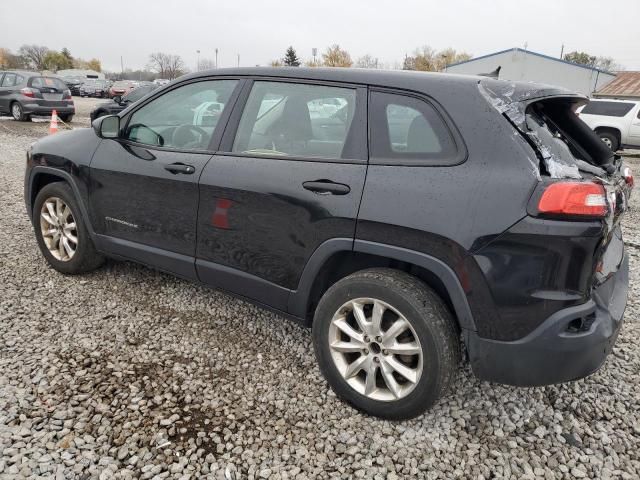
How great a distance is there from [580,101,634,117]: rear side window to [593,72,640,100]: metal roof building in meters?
24.6

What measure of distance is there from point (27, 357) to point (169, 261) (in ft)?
3.15

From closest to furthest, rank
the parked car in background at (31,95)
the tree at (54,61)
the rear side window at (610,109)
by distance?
1. the rear side window at (610,109)
2. the parked car in background at (31,95)
3. the tree at (54,61)

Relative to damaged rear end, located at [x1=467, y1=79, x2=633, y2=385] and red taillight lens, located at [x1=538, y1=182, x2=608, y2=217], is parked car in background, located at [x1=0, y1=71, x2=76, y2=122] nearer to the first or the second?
damaged rear end, located at [x1=467, y1=79, x2=633, y2=385]

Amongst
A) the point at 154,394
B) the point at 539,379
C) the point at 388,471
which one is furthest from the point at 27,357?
the point at 539,379

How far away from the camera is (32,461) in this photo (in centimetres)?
198

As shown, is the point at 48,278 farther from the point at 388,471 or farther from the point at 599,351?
the point at 599,351

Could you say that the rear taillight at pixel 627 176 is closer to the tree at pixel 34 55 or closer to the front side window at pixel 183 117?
the front side window at pixel 183 117

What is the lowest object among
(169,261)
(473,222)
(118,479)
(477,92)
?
(118,479)

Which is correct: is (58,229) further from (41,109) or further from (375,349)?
(41,109)

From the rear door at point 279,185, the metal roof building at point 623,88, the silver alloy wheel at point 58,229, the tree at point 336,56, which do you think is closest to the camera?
the rear door at point 279,185

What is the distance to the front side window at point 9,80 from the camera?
1529 centimetres

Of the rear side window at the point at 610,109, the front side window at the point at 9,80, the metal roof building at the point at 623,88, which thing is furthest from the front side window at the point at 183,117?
the metal roof building at the point at 623,88

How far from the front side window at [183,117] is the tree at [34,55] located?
10012 cm

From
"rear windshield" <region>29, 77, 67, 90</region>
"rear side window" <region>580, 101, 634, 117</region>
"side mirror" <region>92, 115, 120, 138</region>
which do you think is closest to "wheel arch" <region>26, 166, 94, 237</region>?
"side mirror" <region>92, 115, 120, 138</region>
